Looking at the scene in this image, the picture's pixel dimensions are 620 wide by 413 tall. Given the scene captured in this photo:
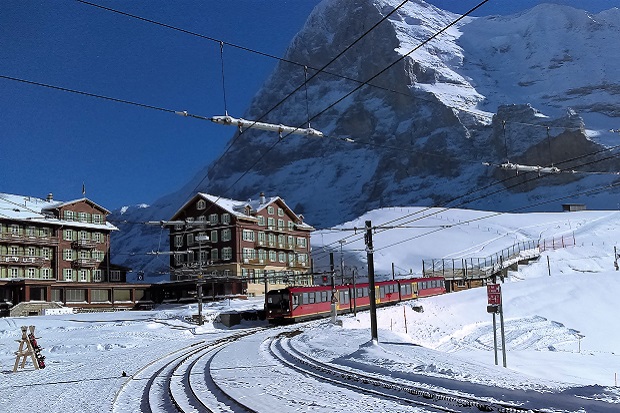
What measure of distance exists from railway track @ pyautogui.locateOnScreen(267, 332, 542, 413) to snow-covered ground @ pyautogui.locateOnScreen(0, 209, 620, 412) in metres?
0.98

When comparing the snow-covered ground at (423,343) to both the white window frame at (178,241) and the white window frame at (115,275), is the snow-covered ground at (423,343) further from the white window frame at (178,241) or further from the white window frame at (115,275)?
the white window frame at (115,275)

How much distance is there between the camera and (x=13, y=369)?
88.2 feet

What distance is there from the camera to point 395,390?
54.2 feet

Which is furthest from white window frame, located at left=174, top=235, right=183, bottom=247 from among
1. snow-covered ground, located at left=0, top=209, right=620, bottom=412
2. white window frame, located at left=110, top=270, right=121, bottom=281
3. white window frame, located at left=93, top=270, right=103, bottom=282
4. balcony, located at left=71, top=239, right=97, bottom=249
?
snow-covered ground, located at left=0, top=209, right=620, bottom=412

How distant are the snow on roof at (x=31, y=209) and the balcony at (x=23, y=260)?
13.3 feet

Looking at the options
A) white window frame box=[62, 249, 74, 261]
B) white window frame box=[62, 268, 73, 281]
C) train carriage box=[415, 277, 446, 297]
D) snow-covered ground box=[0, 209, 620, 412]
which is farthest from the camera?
white window frame box=[62, 249, 74, 261]

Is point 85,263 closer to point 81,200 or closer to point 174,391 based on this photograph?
point 81,200

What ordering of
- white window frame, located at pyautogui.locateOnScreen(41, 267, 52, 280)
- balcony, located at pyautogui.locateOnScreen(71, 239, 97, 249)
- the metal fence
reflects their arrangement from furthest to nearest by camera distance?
the metal fence
balcony, located at pyautogui.locateOnScreen(71, 239, 97, 249)
white window frame, located at pyautogui.locateOnScreen(41, 267, 52, 280)

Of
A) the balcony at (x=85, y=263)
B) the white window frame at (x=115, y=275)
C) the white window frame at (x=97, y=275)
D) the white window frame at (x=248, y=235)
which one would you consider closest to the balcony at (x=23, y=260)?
the balcony at (x=85, y=263)

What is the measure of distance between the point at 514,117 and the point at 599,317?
163m

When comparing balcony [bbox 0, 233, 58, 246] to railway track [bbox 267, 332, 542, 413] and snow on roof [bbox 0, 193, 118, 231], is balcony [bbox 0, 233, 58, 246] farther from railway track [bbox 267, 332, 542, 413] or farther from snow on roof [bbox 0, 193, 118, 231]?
railway track [bbox 267, 332, 542, 413]

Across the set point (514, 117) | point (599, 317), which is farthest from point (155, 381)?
point (514, 117)

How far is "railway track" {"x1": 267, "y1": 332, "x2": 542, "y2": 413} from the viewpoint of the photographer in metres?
13.4

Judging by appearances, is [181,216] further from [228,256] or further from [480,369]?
[480,369]
